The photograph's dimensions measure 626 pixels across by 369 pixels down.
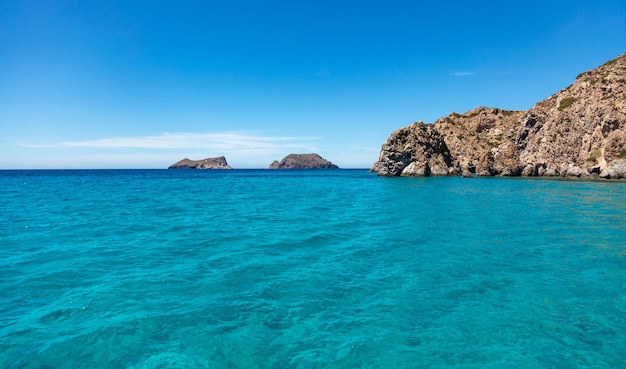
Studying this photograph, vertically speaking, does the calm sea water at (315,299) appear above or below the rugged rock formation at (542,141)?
below

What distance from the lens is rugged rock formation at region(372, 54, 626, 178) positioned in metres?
86.6

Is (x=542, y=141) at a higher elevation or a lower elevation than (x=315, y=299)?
higher

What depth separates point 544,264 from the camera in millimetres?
15664

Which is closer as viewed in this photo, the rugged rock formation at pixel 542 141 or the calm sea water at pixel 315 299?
the calm sea water at pixel 315 299

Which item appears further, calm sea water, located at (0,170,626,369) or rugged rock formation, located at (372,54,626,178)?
rugged rock formation, located at (372,54,626,178)

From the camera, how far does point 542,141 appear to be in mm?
105000

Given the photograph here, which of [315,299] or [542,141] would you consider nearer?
[315,299]

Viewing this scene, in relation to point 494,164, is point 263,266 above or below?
below

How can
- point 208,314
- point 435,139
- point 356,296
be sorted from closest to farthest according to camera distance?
point 208,314, point 356,296, point 435,139

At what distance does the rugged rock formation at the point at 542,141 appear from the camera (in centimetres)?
8662

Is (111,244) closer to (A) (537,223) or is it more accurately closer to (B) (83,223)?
(B) (83,223)

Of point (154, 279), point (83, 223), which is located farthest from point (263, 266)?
point (83, 223)

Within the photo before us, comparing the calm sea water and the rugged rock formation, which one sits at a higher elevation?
the rugged rock formation

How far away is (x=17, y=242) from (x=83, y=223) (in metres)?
7.44
